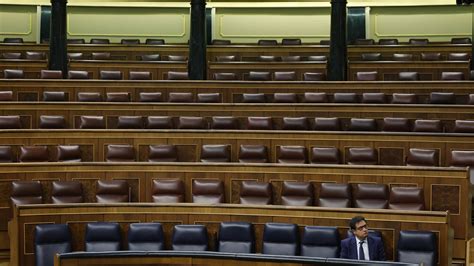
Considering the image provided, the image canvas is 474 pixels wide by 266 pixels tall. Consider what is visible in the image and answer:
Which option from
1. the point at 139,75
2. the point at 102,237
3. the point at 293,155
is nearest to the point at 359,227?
the point at 102,237

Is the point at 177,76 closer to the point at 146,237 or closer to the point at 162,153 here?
the point at 162,153

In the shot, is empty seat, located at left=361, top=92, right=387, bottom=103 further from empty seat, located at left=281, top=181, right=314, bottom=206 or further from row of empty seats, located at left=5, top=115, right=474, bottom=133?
empty seat, located at left=281, top=181, right=314, bottom=206

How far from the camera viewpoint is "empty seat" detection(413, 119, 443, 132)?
7551mm

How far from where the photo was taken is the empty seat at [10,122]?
7.65m

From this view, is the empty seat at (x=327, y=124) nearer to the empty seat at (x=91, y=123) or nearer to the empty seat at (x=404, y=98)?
the empty seat at (x=404, y=98)

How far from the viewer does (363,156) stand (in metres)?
6.94

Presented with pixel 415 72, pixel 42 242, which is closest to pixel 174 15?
pixel 415 72

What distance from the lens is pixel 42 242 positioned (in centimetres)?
566

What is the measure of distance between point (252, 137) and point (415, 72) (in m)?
2.84

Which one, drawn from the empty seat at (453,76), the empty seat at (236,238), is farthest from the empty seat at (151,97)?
the empty seat at (453,76)

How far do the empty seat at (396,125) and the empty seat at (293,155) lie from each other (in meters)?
1.00

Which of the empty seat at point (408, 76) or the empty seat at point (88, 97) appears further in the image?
the empty seat at point (408, 76)

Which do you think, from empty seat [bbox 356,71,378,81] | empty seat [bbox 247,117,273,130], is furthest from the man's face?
empty seat [bbox 356,71,378,81]

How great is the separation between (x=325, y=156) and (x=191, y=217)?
1.59 m
